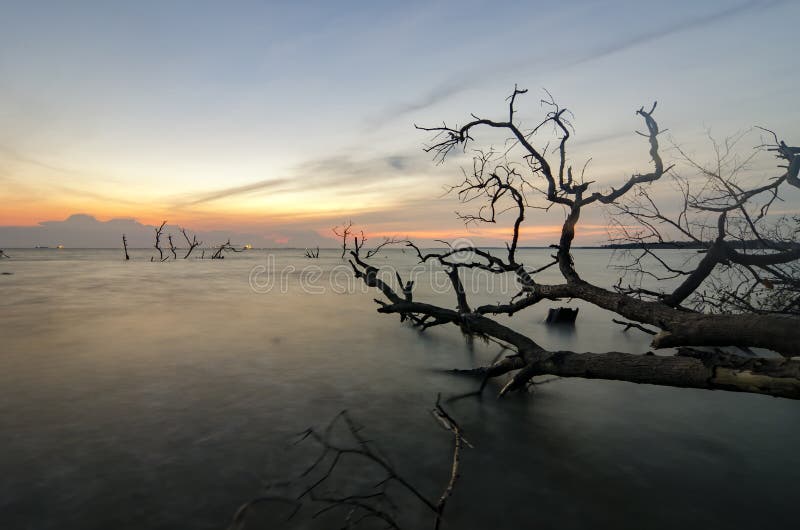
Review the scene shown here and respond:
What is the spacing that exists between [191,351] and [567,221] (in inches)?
426

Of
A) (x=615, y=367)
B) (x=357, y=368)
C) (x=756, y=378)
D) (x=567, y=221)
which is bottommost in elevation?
(x=357, y=368)

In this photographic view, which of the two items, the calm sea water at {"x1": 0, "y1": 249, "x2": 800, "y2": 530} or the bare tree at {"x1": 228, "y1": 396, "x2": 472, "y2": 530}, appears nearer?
the bare tree at {"x1": 228, "y1": 396, "x2": 472, "y2": 530}

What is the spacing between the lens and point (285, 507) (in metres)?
4.28

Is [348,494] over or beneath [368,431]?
over

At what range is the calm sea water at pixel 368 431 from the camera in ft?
14.2

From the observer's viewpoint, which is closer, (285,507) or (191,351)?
(285,507)

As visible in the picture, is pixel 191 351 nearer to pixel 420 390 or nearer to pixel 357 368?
pixel 357 368

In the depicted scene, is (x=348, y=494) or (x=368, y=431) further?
(x=368, y=431)

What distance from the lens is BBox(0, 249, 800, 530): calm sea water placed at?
4320 millimetres

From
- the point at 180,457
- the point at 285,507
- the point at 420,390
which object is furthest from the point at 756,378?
the point at 180,457

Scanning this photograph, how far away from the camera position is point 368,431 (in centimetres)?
635

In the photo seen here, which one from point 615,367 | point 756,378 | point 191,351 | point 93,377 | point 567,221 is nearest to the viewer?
point 756,378

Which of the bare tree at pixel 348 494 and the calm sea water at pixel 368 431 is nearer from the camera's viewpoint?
the bare tree at pixel 348 494

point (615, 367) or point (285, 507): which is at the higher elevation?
point (615, 367)
